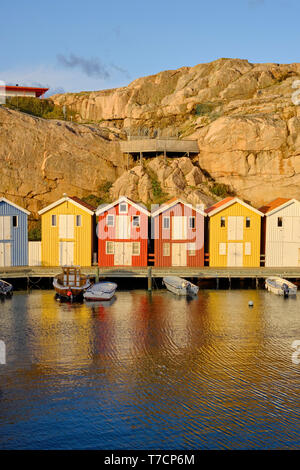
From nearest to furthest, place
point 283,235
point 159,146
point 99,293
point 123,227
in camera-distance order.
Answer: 1. point 99,293
2. point 123,227
3. point 283,235
4. point 159,146

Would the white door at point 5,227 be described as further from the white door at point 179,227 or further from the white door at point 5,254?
the white door at point 179,227

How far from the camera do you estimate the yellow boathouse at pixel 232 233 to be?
183 ft

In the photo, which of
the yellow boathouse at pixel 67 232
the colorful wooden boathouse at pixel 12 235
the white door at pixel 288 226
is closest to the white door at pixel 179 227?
the yellow boathouse at pixel 67 232

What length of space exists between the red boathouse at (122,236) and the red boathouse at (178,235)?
→ 5.12 feet

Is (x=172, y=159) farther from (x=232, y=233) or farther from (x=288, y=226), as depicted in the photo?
(x=288, y=226)

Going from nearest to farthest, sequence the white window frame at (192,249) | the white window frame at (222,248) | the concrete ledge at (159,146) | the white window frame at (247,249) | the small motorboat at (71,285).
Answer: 1. the small motorboat at (71,285)
2. the white window frame at (192,249)
3. the white window frame at (222,248)
4. the white window frame at (247,249)
5. the concrete ledge at (159,146)

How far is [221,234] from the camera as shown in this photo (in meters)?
55.9

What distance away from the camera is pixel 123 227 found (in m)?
55.5

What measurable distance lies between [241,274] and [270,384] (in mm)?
26853

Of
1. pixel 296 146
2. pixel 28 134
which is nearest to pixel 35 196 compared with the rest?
pixel 28 134

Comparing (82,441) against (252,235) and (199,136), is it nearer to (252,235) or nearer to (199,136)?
(252,235)

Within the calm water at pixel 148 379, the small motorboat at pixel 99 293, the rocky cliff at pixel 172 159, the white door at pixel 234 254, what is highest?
the rocky cliff at pixel 172 159

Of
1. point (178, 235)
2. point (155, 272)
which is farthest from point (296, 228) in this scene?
point (155, 272)

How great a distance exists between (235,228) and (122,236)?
12.8 m
